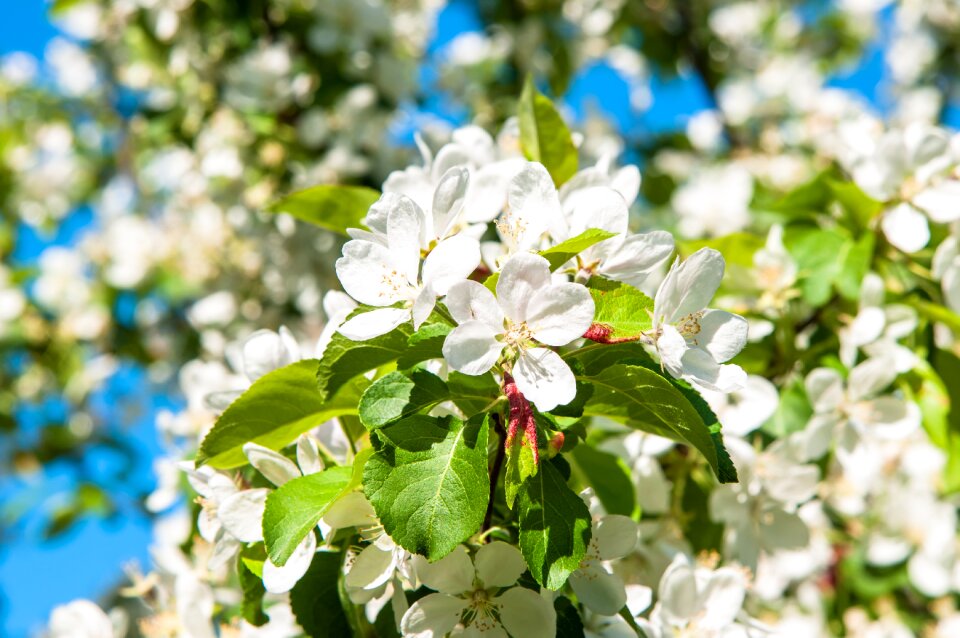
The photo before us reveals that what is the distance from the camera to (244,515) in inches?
45.6

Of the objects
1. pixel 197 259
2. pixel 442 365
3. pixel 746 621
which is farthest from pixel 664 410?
pixel 197 259

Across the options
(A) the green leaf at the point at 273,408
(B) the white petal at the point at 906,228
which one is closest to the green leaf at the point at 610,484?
(A) the green leaf at the point at 273,408

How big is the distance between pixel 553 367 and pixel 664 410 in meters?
0.15

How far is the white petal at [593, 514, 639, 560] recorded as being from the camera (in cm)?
117

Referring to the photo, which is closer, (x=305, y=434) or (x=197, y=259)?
(x=305, y=434)

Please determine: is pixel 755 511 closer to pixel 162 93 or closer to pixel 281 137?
pixel 281 137

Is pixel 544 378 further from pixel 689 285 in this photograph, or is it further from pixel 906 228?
pixel 906 228

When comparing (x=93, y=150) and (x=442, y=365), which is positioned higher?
(x=93, y=150)

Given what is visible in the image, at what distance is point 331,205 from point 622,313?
654mm

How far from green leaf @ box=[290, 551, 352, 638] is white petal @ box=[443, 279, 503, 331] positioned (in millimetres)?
449

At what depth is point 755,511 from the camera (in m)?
1.55

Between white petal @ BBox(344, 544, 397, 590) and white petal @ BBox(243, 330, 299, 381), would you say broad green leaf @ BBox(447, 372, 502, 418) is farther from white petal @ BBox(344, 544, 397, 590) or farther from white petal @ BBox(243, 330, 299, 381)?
white petal @ BBox(243, 330, 299, 381)

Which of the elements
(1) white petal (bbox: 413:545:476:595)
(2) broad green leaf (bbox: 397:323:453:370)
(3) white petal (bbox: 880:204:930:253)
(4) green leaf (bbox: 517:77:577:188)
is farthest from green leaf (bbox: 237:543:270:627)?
Result: (3) white petal (bbox: 880:204:930:253)

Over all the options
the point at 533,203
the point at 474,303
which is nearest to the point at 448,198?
the point at 533,203
